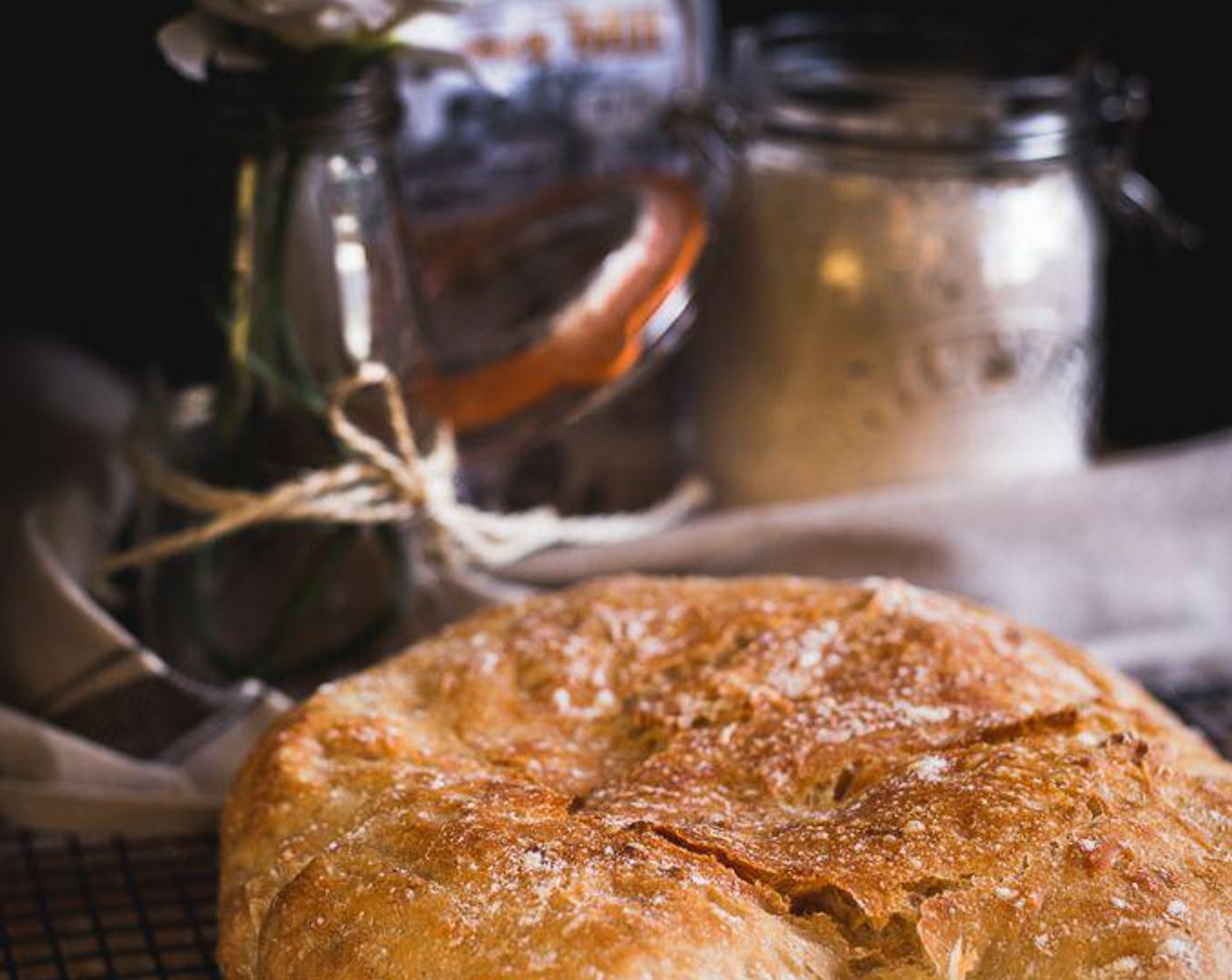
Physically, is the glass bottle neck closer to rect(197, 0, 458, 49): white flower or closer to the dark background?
rect(197, 0, 458, 49): white flower

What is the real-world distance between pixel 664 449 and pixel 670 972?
3.41 feet

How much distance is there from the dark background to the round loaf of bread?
0.81m

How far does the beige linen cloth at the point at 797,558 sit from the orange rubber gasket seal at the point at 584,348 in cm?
15

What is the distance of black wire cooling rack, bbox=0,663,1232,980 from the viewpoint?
3.33 ft

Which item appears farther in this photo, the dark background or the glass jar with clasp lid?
the dark background

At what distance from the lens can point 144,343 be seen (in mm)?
1801

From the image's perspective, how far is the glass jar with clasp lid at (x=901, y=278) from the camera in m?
1.50

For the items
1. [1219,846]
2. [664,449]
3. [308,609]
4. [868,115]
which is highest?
[868,115]

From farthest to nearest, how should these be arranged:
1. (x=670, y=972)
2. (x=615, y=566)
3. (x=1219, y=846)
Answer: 1. (x=615, y=566)
2. (x=1219, y=846)
3. (x=670, y=972)

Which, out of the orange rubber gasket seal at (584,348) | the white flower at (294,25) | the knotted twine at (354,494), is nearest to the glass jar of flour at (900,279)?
the orange rubber gasket seal at (584,348)

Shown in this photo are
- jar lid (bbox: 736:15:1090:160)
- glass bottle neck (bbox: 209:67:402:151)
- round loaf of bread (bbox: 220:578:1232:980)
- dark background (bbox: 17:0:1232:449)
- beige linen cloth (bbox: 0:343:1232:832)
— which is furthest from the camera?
dark background (bbox: 17:0:1232:449)

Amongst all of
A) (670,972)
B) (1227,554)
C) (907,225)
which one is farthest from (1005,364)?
(670,972)

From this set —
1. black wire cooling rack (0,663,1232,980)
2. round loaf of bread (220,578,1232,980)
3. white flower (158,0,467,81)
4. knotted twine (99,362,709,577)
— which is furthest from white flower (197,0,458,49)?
black wire cooling rack (0,663,1232,980)

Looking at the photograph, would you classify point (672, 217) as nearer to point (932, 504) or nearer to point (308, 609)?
point (932, 504)
